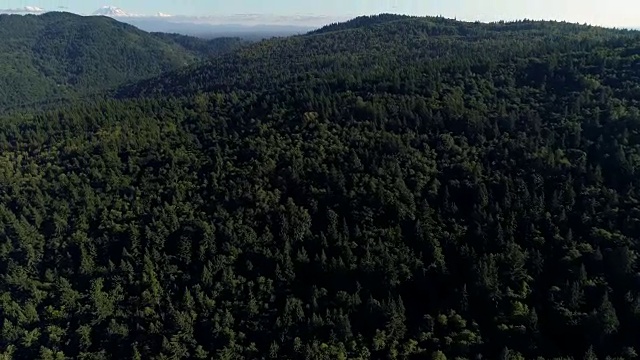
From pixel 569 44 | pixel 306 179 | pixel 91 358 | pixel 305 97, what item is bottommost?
pixel 91 358

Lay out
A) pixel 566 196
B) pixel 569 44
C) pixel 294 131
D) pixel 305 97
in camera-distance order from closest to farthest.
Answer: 1. pixel 566 196
2. pixel 294 131
3. pixel 305 97
4. pixel 569 44

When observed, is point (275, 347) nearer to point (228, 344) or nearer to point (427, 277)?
point (228, 344)

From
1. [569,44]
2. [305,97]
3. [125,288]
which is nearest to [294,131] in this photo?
[305,97]

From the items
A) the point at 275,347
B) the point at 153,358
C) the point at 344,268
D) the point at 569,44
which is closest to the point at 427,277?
the point at 344,268

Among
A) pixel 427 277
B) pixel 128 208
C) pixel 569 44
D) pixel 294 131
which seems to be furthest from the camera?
pixel 569 44

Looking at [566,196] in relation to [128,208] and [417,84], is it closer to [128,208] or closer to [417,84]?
[417,84]

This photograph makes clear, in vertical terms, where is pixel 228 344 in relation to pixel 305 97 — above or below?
below

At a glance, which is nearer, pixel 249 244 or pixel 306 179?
pixel 249 244
